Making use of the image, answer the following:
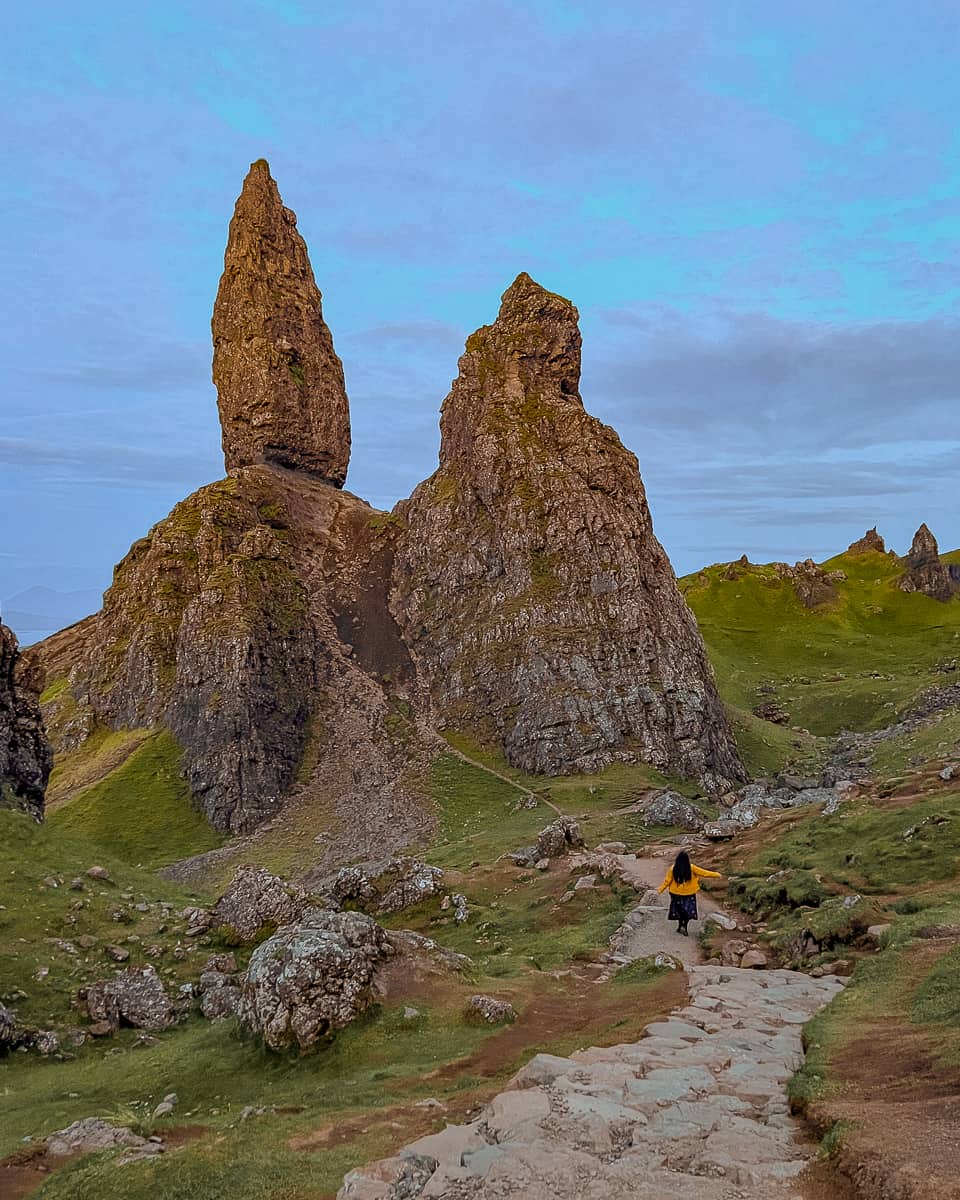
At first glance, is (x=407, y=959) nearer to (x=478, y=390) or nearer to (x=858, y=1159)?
(x=858, y=1159)

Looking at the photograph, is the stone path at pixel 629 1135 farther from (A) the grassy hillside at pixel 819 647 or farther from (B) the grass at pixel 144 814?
(A) the grassy hillside at pixel 819 647

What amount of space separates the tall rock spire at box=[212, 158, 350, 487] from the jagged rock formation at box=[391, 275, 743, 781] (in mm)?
23090

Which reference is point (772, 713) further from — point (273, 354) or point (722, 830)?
point (273, 354)

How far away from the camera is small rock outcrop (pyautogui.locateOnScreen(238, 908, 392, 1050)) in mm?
21547

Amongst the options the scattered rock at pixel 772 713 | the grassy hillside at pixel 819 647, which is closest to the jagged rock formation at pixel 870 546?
the grassy hillside at pixel 819 647

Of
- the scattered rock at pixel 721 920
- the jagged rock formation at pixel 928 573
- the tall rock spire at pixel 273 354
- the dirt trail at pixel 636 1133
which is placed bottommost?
the scattered rock at pixel 721 920

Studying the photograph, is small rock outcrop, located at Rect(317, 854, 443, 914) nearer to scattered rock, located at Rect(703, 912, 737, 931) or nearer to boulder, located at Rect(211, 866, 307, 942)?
boulder, located at Rect(211, 866, 307, 942)

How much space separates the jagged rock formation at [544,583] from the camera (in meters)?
85.4

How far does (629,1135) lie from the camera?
504 inches

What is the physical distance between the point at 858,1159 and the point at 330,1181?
7776 mm

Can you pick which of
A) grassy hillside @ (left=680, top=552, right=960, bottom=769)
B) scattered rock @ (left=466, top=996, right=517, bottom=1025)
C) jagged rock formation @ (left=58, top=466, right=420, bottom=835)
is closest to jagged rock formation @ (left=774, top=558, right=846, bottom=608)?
grassy hillside @ (left=680, top=552, right=960, bottom=769)

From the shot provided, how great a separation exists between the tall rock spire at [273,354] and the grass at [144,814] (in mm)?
53385

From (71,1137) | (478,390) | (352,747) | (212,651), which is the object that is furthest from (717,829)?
(478,390)

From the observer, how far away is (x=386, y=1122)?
1526 cm
